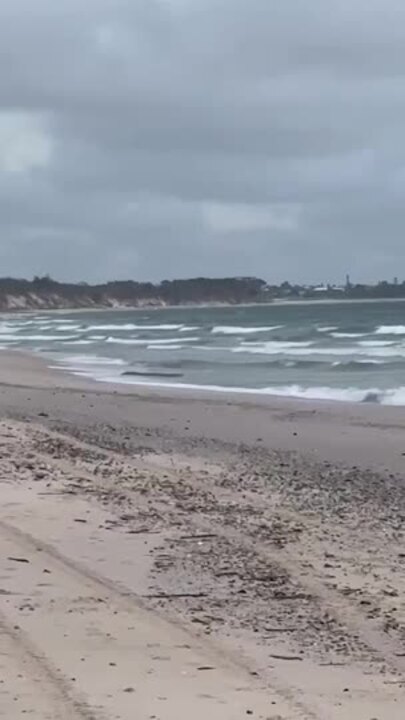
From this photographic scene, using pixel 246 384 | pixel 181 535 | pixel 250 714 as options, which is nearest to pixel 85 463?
pixel 181 535

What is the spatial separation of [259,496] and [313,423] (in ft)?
22.9

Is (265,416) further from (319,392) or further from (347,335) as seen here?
(347,335)

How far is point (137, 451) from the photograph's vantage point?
42.0 ft

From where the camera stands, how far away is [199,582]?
640 centimetres

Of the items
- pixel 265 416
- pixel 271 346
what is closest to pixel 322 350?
pixel 271 346

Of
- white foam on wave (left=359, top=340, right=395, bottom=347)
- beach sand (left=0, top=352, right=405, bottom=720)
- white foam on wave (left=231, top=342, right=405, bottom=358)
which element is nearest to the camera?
beach sand (left=0, top=352, right=405, bottom=720)

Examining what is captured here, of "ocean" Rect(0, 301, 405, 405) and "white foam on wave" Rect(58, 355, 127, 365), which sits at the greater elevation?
"white foam on wave" Rect(58, 355, 127, 365)

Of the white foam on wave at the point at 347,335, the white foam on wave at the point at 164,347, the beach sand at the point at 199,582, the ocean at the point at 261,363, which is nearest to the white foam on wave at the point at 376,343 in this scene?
the ocean at the point at 261,363

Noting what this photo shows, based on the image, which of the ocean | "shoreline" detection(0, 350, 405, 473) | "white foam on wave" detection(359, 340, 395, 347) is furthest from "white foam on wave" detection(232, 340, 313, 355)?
"shoreline" detection(0, 350, 405, 473)

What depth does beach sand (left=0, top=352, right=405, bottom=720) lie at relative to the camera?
4.54 m

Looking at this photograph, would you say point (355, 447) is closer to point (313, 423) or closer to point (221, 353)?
point (313, 423)

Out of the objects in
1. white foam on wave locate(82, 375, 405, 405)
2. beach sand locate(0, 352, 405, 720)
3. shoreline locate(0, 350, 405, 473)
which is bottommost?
white foam on wave locate(82, 375, 405, 405)

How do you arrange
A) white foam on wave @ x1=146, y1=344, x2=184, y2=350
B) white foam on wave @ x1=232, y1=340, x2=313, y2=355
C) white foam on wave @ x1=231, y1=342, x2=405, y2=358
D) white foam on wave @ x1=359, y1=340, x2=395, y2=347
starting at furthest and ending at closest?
white foam on wave @ x1=146, y1=344, x2=184, y2=350
white foam on wave @ x1=359, y1=340, x2=395, y2=347
white foam on wave @ x1=232, y1=340, x2=313, y2=355
white foam on wave @ x1=231, y1=342, x2=405, y2=358

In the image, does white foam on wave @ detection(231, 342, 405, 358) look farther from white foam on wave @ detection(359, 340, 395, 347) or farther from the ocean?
white foam on wave @ detection(359, 340, 395, 347)
